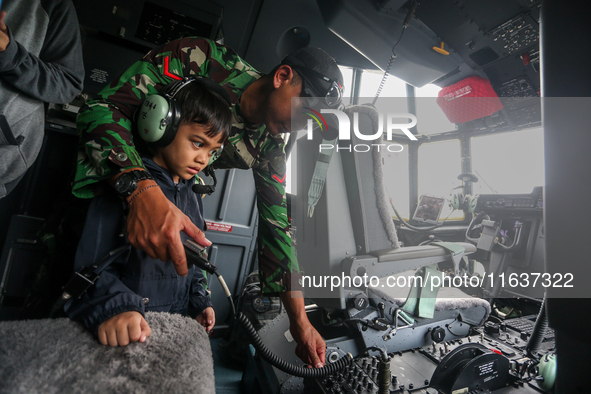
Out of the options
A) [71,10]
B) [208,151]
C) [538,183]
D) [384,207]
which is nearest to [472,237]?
[538,183]

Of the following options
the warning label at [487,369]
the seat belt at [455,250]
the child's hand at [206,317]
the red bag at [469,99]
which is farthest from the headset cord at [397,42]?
the child's hand at [206,317]

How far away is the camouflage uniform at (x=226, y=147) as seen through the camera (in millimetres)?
624

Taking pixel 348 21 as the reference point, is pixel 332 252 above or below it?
below

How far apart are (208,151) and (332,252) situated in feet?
2.23

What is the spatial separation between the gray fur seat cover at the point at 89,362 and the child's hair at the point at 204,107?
55 cm

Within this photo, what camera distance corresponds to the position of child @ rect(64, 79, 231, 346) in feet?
1.56

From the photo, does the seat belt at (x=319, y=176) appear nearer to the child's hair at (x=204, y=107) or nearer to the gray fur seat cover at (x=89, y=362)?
the child's hair at (x=204, y=107)

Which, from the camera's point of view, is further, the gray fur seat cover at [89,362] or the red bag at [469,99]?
the red bag at [469,99]

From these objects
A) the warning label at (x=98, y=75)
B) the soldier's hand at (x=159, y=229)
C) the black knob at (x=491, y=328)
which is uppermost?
the warning label at (x=98, y=75)

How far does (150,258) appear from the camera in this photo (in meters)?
0.69

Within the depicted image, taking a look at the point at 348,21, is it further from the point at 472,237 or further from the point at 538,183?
the point at 472,237

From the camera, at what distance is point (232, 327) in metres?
2.01

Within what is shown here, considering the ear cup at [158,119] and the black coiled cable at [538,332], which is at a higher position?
the ear cup at [158,119]

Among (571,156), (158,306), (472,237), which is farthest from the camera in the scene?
(472,237)
